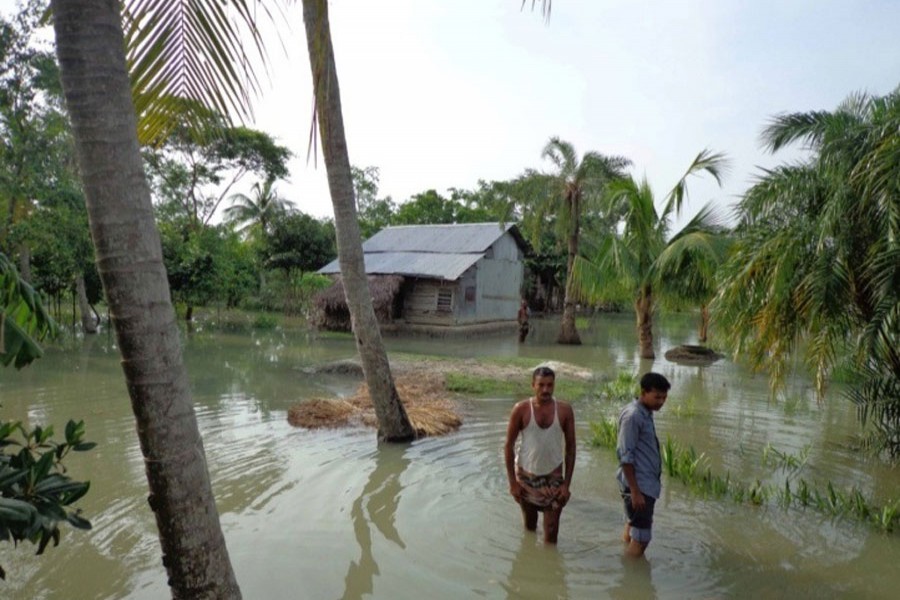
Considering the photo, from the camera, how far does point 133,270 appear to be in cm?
237

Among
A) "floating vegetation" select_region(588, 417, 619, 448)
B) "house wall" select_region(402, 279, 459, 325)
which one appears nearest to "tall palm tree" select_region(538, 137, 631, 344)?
"house wall" select_region(402, 279, 459, 325)

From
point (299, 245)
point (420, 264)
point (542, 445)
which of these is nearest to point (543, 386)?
point (542, 445)

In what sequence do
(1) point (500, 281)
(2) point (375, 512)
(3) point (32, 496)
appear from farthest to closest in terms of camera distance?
(1) point (500, 281), (2) point (375, 512), (3) point (32, 496)

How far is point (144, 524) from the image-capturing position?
545cm

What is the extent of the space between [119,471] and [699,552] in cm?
587

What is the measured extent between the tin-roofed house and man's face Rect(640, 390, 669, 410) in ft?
59.0

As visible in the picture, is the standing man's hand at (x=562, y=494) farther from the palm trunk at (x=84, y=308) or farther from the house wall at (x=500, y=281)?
the house wall at (x=500, y=281)

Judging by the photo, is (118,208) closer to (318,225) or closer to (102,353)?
(102,353)

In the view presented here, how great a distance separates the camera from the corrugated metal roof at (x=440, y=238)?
83.3ft

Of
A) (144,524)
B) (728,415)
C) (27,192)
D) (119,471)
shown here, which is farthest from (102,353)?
(728,415)

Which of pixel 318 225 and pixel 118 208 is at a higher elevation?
pixel 318 225

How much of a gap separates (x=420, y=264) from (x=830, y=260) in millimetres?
18433

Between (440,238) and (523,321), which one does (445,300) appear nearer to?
(523,321)

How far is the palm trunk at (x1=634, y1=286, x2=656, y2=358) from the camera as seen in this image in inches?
679
